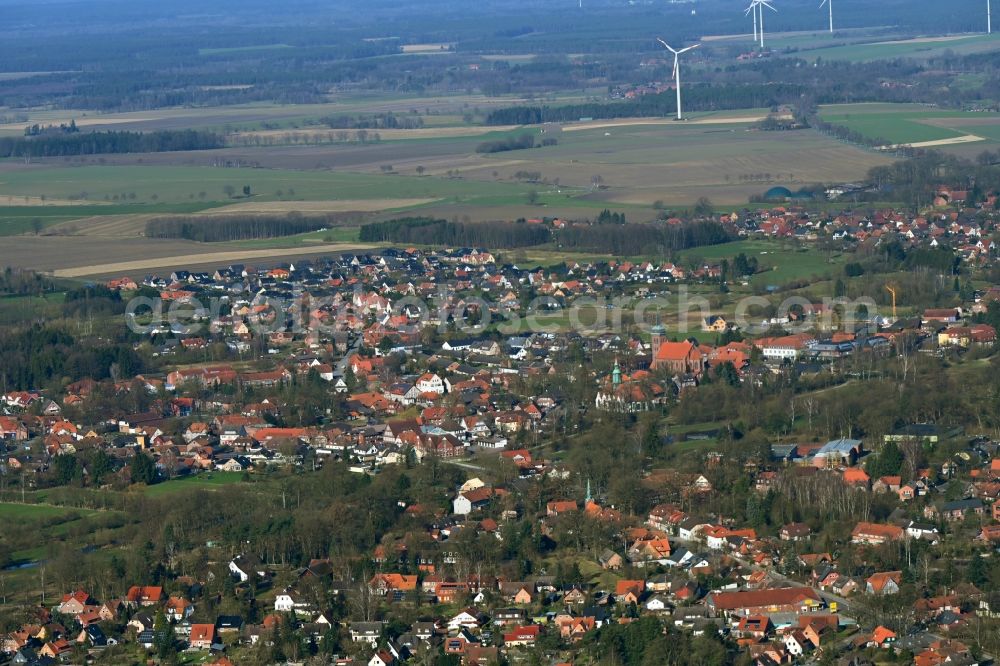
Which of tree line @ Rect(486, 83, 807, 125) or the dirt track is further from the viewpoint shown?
tree line @ Rect(486, 83, 807, 125)

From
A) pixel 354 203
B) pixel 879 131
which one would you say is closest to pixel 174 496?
pixel 354 203

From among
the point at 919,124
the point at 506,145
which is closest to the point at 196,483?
the point at 506,145

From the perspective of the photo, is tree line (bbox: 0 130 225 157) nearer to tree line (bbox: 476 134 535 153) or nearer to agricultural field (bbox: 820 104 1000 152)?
tree line (bbox: 476 134 535 153)

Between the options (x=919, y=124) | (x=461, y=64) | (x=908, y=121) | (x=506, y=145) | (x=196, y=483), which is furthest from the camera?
(x=461, y=64)

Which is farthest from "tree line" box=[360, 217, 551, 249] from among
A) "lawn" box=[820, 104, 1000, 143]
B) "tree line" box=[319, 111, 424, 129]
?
"tree line" box=[319, 111, 424, 129]

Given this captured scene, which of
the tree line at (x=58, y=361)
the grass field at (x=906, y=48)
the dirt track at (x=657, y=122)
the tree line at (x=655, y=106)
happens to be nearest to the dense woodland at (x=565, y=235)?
the tree line at (x=58, y=361)

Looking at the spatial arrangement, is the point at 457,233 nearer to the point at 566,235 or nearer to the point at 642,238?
the point at 566,235

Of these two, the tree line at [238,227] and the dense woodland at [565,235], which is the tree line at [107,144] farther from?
the dense woodland at [565,235]
